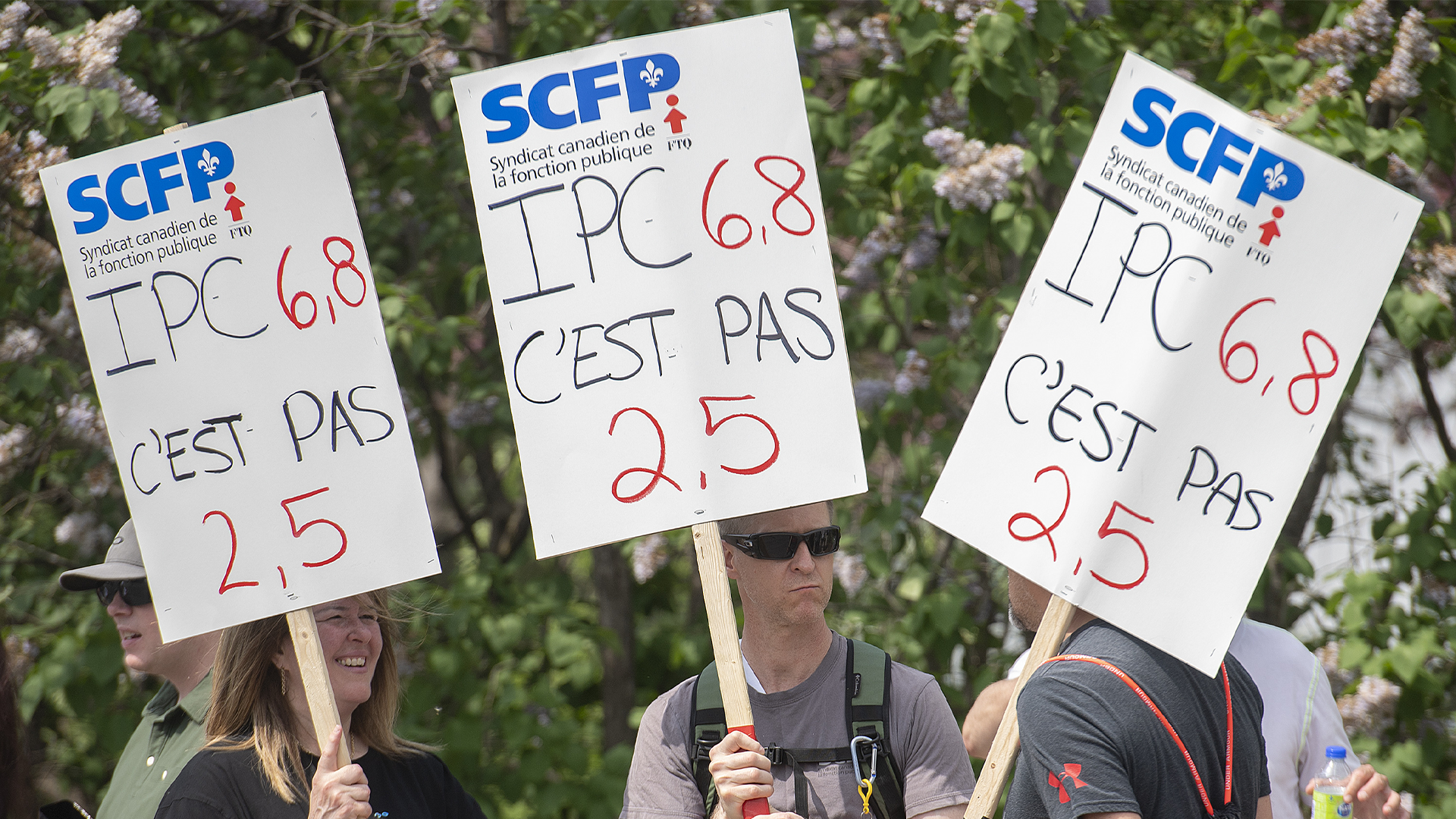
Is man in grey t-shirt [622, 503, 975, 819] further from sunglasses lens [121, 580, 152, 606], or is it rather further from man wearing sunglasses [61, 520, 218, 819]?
sunglasses lens [121, 580, 152, 606]

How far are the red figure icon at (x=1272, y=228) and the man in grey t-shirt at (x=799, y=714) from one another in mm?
1063

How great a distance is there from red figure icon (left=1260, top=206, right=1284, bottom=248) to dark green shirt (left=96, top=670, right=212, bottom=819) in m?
2.46

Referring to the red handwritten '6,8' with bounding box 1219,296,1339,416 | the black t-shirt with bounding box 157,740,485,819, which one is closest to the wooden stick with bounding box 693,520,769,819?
the black t-shirt with bounding box 157,740,485,819

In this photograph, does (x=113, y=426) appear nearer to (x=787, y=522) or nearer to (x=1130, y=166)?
(x=787, y=522)

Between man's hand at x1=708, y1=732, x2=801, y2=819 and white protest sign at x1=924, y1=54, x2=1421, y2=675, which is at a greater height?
white protest sign at x1=924, y1=54, x2=1421, y2=675

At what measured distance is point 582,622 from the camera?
482 cm

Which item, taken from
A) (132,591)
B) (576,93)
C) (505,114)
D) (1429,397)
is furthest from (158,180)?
(1429,397)

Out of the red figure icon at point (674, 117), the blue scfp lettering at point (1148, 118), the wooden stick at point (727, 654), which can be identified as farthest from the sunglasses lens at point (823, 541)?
the blue scfp lettering at point (1148, 118)

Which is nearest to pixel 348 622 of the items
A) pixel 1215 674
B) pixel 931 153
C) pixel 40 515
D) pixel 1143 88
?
pixel 1215 674

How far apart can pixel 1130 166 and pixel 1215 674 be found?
36.5 inches

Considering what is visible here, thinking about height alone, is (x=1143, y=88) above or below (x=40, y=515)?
above

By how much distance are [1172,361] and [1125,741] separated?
698 mm

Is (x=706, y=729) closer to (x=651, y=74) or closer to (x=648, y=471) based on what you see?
(x=648, y=471)

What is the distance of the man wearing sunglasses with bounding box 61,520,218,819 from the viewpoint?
2916 millimetres
